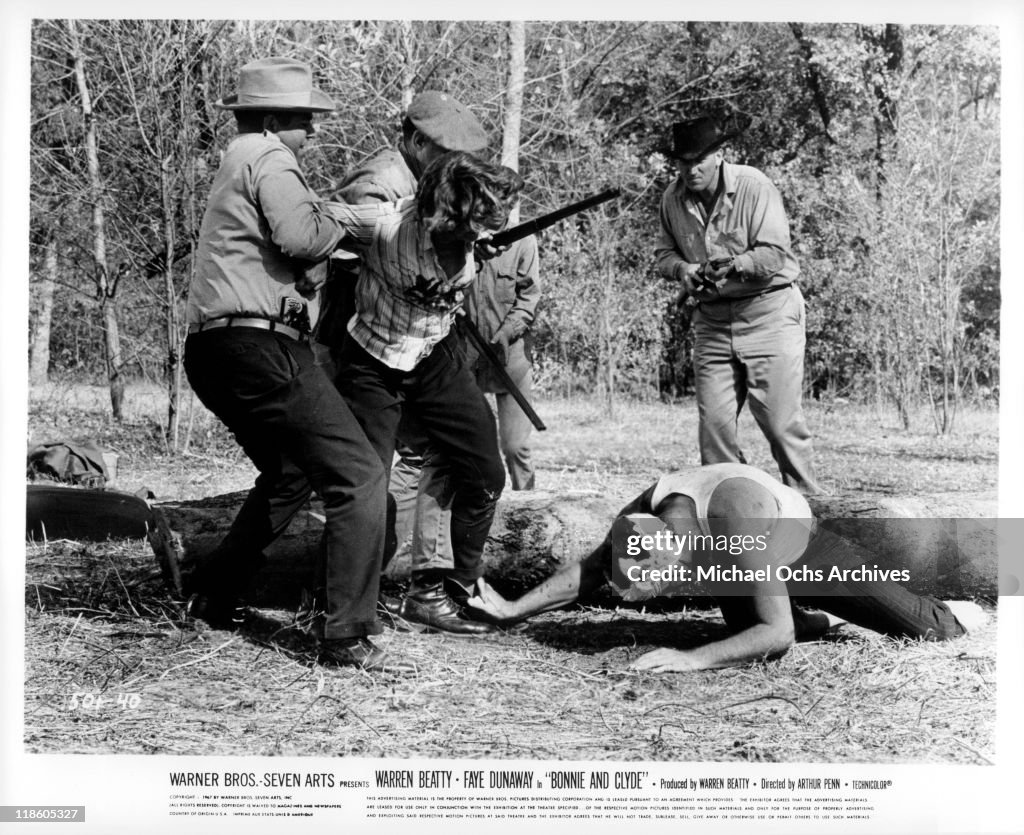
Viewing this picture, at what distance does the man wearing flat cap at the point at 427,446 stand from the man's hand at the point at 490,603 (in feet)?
0.26

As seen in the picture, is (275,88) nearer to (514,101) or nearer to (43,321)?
(43,321)

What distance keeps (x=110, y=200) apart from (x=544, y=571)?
8.47 ft

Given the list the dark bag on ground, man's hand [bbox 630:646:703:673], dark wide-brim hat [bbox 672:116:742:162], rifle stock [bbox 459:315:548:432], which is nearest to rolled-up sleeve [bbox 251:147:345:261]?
rifle stock [bbox 459:315:548:432]

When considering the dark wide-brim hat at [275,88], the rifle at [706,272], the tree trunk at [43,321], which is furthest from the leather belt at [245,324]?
the rifle at [706,272]

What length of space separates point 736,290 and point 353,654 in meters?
2.15

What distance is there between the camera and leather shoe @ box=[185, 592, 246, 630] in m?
3.96

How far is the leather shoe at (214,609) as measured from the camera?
3.96 metres

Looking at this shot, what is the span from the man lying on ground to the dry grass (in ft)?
0.22

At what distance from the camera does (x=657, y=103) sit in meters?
5.88

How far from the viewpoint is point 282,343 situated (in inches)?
143

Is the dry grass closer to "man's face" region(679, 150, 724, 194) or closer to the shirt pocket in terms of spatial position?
"man's face" region(679, 150, 724, 194)

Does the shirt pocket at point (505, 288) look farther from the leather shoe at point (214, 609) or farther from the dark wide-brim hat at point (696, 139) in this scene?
the leather shoe at point (214, 609)

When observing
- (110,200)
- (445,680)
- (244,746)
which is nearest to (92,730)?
(244,746)

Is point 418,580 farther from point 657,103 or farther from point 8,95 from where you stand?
point 657,103
